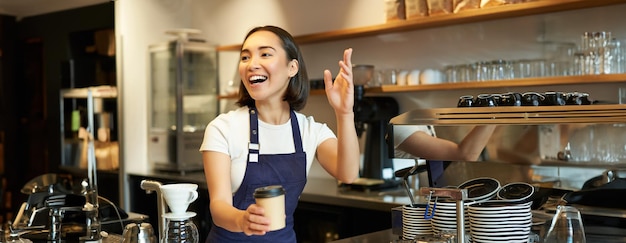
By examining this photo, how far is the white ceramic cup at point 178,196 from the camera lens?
6.29 ft

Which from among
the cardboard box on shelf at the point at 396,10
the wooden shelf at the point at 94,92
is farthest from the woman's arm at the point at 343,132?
the wooden shelf at the point at 94,92

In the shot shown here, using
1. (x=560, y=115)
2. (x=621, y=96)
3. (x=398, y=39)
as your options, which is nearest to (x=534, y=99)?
(x=560, y=115)

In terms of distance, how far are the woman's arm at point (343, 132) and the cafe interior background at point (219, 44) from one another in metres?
1.15

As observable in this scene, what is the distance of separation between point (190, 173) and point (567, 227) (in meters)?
3.91

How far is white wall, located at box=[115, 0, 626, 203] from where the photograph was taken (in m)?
3.74

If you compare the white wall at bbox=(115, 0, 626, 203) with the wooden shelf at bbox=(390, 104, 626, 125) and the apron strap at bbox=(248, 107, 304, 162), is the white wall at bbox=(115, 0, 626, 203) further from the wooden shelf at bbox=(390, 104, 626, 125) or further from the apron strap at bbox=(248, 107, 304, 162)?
the apron strap at bbox=(248, 107, 304, 162)

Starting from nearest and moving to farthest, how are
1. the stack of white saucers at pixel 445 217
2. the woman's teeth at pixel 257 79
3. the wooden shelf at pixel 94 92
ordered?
the woman's teeth at pixel 257 79 < the stack of white saucers at pixel 445 217 < the wooden shelf at pixel 94 92

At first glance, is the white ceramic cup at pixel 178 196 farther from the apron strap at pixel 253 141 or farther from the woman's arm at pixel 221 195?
the apron strap at pixel 253 141

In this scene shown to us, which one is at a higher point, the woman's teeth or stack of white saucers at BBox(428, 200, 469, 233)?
the woman's teeth

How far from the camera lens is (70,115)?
5.98 metres

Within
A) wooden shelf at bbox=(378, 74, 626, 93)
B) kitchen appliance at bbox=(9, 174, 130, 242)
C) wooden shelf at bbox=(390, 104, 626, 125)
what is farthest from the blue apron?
wooden shelf at bbox=(378, 74, 626, 93)

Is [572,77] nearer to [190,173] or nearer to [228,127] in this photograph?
[228,127]

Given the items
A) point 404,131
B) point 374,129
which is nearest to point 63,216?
point 404,131

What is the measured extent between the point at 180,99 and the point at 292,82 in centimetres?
→ 332
